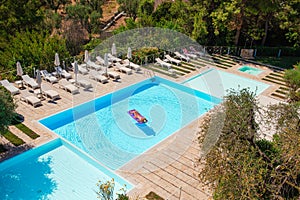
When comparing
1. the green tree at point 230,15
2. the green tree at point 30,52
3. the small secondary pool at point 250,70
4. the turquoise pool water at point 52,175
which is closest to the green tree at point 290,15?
the green tree at point 230,15

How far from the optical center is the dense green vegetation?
1730 cm

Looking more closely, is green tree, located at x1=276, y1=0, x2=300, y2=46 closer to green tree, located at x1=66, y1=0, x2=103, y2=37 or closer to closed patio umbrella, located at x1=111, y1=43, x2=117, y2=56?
closed patio umbrella, located at x1=111, y1=43, x2=117, y2=56

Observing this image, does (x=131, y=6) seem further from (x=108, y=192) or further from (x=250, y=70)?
(x=108, y=192)

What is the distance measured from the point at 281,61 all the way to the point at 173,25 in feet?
27.7

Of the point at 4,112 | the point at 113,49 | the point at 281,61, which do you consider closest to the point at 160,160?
the point at 4,112

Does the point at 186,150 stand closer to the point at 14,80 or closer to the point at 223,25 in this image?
the point at 14,80

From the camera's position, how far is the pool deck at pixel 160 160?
9.52 m

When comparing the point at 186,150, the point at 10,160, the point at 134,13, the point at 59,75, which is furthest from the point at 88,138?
the point at 134,13

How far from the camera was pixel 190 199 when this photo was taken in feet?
30.1

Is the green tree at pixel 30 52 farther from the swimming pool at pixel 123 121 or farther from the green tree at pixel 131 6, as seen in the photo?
the green tree at pixel 131 6

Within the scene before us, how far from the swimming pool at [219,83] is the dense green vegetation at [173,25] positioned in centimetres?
385

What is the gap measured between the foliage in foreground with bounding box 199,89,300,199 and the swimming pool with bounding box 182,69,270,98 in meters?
6.76

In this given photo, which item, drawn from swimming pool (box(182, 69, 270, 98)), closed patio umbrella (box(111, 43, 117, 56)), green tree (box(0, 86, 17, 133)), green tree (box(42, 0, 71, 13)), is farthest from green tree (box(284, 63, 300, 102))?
green tree (box(42, 0, 71, 13))

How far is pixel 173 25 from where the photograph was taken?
881 inches
